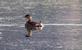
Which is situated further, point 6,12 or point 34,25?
point 6,12

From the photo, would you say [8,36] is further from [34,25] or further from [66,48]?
[66,48]

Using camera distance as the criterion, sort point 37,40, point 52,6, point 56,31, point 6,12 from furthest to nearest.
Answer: point 52,6 < point 6,12 < point 56,31 < point 37,40

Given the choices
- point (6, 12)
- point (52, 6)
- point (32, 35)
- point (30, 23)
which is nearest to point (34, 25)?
point (30, 23)

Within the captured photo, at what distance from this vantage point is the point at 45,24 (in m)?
2.29

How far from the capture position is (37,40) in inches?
78.5

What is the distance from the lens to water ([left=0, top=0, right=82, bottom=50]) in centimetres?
191

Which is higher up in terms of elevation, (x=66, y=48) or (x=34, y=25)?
(x=34, y=25)

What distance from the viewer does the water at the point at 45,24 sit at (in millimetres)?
1912

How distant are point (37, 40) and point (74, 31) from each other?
0.86 ft

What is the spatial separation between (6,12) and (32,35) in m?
0.65

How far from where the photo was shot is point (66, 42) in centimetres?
195

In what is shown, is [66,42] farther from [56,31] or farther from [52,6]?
[52,6]

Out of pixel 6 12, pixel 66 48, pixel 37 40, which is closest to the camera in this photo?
pixel 66 48

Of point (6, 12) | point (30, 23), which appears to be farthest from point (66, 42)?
point (6, 12)
